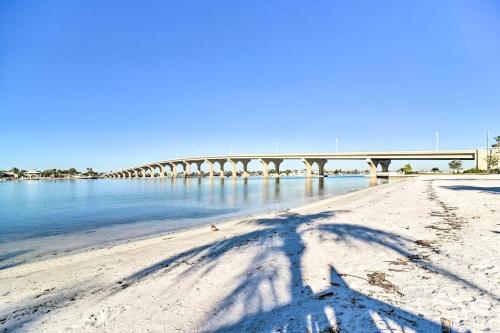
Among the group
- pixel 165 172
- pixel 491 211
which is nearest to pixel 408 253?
pixel 491 211

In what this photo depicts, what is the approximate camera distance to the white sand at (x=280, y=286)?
4934 millimetres

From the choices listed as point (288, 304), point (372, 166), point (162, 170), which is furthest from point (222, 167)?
point (288, 304)

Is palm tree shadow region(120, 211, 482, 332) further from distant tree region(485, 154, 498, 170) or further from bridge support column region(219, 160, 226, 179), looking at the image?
bridge support column region(219, 160, 226, 179)

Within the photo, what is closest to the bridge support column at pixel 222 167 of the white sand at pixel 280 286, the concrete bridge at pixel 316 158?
the concrete bridge at pixel 316 158

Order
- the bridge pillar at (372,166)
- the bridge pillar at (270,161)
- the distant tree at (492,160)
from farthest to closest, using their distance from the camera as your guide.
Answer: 1. the bridge pillar at (270,161)
2. the bridge pillar at (372,166)
3. the distant tree at (492,160)

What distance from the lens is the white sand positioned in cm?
493

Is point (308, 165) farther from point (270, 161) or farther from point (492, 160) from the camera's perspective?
point (492, 160)

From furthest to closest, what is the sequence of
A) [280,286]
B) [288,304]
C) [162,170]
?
[162,170] < [280,286] < [288,304]

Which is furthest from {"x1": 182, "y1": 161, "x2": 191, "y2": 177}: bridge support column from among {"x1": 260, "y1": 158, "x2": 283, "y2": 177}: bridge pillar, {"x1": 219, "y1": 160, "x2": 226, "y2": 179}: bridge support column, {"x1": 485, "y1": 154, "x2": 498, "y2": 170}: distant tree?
{"x1": 485, "y1": 154, "x2": 498, "y2": 170}: distant tree

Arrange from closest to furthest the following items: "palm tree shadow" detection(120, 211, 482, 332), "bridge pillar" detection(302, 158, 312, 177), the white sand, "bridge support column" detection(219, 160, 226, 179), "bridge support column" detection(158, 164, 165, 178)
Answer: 1. "palm tree shadow" detection(120, 211, 482, 332)
2. the white sand
3. "bridge pillar" detection(302, 158, 312, 177)
4. "bridge support column" detection(219, 160, 226, 179)
5. "bridge support column" detection(158, 164, 165, 178)

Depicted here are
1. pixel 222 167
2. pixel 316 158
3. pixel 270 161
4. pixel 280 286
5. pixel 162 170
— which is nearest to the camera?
pixel 280 286

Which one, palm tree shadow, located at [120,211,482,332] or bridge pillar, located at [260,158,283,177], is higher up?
bridge pillar, located at [260,158,283,177]

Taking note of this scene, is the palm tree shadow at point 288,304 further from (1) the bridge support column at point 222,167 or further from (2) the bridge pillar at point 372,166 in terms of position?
(1) the bridge support column at point 222,167

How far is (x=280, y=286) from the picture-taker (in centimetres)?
632
